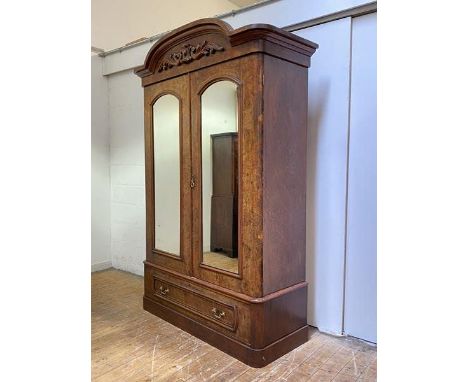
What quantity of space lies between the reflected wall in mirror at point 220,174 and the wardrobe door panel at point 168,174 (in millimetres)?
167

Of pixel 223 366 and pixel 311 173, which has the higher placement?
pixel 311 173

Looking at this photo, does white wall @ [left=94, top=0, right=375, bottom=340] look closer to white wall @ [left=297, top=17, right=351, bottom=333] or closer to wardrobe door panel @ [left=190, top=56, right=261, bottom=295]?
white wall @ [left=297, top=17, right=351, bottom=333]

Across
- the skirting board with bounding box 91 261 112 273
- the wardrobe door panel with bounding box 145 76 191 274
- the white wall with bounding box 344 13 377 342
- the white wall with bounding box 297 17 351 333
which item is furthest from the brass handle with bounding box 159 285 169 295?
the skirting board with bounding box 91 261 112 273

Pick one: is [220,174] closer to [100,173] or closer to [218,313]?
[218,313]

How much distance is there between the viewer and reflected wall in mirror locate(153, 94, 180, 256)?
9.29ft

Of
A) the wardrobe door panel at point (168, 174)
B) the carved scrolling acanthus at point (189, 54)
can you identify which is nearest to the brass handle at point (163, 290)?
the wardrobe door panel at point (168, 174)

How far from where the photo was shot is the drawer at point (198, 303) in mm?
2398

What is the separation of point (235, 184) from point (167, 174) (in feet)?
2.54

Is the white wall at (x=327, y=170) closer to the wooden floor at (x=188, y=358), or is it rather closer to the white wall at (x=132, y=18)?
the wooden floor at (x=188, y=358)
